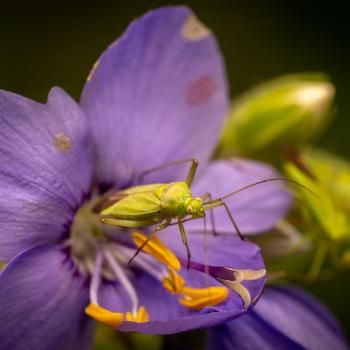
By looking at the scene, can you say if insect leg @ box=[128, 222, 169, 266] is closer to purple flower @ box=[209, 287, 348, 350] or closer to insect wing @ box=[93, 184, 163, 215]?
insect wing @ box=[93, 184, 163, 215]

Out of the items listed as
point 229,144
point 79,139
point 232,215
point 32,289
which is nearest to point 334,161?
point 229,144

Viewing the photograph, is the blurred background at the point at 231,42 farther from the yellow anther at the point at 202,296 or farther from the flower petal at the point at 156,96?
the yellow anther at the point at 202,296

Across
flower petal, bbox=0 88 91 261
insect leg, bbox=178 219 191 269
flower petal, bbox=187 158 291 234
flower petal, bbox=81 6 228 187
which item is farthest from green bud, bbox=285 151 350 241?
flower petal, bbox=0 88 91 261

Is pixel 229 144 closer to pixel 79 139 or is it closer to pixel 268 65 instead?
pixel 79 139

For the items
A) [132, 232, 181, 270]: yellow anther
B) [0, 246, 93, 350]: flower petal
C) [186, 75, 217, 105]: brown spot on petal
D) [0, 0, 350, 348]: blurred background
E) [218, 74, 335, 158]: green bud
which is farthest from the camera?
[0, 0, 350, 348]: blurred background

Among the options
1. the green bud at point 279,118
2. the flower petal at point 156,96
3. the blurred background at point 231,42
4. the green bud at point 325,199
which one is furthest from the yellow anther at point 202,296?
the blurred background at point 231,42

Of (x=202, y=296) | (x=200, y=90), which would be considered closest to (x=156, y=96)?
(x=200, y=90)
